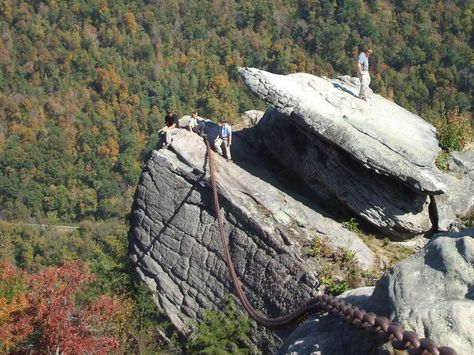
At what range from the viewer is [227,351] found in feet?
36.6

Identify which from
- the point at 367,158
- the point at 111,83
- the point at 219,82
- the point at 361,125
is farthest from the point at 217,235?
the point at 111,83

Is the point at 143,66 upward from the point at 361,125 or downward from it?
downward

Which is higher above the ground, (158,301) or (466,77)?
(158,301)

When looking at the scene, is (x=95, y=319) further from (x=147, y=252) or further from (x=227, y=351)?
(x=227, y=351)

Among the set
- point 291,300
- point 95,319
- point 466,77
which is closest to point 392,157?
point 291,300

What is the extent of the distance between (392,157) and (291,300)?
3218 millimetres

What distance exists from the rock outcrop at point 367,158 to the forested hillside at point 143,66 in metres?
64.0

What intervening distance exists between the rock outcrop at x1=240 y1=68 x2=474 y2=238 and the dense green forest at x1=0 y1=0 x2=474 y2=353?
5094 cm

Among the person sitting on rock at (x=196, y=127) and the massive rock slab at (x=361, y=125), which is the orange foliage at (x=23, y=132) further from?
the massive rock slab at (x=361, y=125)

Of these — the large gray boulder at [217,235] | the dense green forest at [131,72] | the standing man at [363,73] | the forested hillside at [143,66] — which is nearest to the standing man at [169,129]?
the large gray boulder at [217,235]

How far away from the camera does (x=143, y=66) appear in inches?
4833

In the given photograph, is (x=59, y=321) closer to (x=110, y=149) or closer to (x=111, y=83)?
(x=110, y=149)

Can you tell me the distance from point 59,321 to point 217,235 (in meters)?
3.50

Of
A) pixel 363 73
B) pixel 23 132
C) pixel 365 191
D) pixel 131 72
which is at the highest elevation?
pixel 363 73
